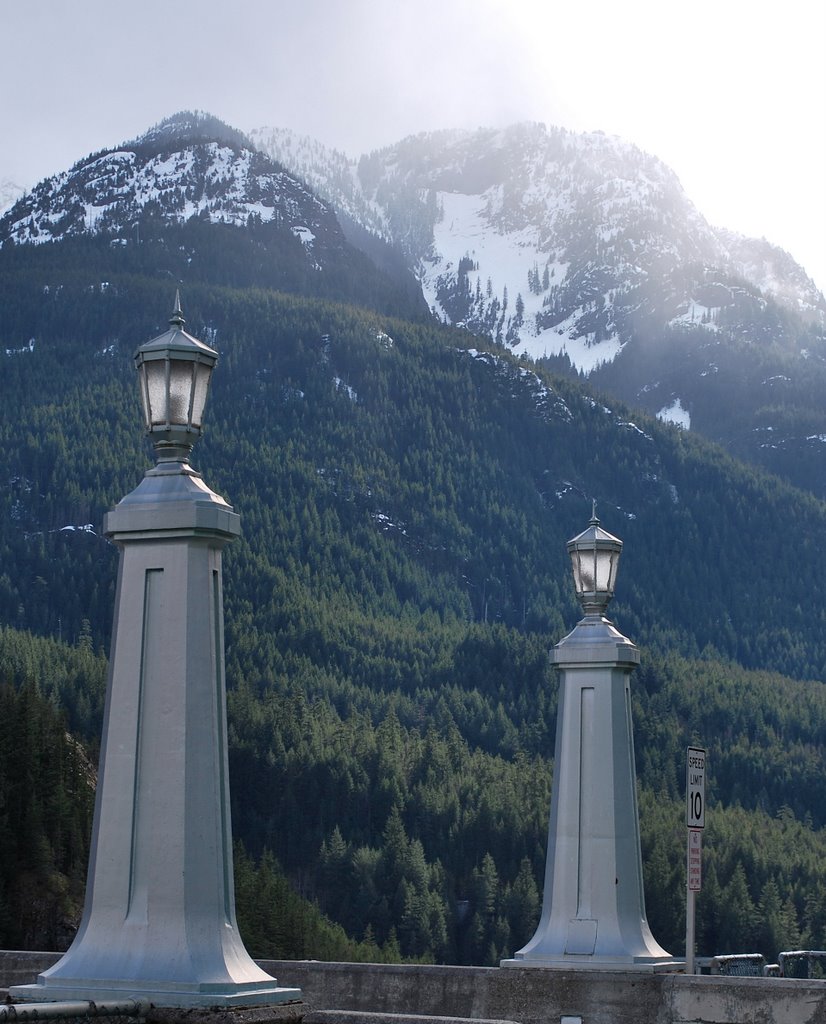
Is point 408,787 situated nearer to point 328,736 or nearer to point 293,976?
point 328,736

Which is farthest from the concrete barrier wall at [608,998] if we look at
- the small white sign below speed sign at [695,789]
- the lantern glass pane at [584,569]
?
the lantern glass pane at [584,569]

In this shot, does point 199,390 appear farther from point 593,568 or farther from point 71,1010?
point 593,568

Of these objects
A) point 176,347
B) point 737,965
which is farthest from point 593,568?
point 176,347

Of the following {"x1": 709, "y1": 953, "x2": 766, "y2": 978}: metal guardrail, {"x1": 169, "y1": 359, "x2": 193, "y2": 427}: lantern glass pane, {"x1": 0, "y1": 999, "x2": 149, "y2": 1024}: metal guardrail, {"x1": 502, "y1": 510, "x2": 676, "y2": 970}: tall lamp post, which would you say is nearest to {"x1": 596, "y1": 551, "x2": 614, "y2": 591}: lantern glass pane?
{"x1": 502, "y1": 510, "x2": 676, "y2": 970}: tall lamp post

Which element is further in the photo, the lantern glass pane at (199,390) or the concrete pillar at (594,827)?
the concrete pillar at (594,827)

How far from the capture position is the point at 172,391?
36.4ft

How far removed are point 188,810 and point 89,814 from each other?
90620mm

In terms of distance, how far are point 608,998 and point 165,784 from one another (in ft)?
23.7

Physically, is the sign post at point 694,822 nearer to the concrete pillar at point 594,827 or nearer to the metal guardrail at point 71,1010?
the concrete pillar at point 594,827

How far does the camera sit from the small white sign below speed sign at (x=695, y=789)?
14891 mm

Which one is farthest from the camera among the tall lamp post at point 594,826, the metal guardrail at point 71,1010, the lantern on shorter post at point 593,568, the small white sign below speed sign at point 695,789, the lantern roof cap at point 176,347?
the lantern on shorter post at point 593,568

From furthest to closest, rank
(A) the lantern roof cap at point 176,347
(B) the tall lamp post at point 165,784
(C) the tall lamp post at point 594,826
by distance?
(C) the tall lamp post at point 594,826 < (A) the lantern roof cap at point 176,347 < (B) the tall lamp post at point 165,784

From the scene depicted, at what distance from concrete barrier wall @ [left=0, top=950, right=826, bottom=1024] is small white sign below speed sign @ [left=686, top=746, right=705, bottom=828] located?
A: 6.00 feet

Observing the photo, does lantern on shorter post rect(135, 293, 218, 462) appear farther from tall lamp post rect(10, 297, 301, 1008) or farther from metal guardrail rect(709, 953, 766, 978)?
metal guardrail rect(709, 953, 766, 978)
